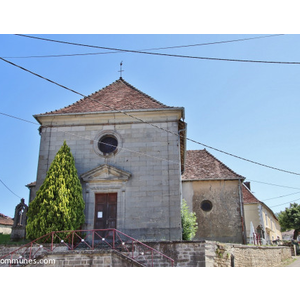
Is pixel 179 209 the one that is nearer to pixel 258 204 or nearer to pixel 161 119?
pixel 161 119

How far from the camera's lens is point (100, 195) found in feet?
51.5

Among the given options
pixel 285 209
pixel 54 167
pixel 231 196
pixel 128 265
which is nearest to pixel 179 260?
pixel 128 265

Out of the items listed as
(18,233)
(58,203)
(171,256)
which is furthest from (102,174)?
(18,233)

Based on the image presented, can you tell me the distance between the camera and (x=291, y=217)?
136 ft

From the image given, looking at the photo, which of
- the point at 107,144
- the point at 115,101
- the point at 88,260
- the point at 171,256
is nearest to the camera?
the point at 88,260

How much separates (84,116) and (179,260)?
8.31 m

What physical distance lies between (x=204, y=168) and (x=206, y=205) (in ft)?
9.25

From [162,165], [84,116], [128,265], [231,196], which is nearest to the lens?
[128,265]

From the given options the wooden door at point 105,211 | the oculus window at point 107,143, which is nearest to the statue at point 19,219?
the wooden door at point 105,211

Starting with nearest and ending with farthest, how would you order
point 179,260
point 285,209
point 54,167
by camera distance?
point 179,260
point 54,167
point 285,209

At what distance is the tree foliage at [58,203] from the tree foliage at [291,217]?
3337 centimetres

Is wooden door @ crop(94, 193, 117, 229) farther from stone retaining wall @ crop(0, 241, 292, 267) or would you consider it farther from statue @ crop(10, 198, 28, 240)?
statue @ crop(10, 198, 28, 240)

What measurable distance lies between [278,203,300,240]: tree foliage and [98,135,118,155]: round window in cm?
3177

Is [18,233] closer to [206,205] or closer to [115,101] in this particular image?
[115,101]
